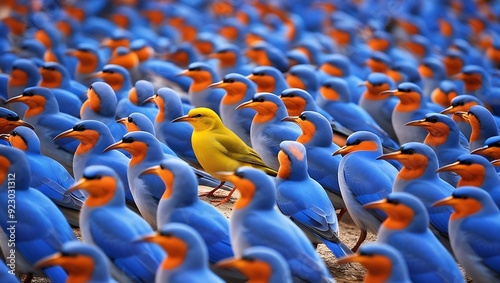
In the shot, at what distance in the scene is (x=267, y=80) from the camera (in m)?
9.87

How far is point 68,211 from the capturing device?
6.51m

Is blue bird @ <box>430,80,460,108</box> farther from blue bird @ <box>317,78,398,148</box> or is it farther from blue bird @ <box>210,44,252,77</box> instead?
blue bird @ <box>210,44,252,77</box>

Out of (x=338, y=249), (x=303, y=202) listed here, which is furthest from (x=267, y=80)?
(x=338, y=249)

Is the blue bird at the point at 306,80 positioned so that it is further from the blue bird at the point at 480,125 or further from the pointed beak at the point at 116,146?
the pointed beak at the point at 116,146

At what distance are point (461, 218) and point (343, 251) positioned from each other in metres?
0.81

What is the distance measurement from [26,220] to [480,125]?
4.34 m

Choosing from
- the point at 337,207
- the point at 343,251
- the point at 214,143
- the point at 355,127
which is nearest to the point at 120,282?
the point at 343,251

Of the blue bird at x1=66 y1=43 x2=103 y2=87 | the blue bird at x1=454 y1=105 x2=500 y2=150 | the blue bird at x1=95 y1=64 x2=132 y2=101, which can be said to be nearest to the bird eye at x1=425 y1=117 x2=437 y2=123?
the blue bird at x1=454 y1=105 x2=500 y2=150

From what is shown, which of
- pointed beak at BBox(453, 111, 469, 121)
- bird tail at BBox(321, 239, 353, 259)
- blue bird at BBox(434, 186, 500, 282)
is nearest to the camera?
blue bird at BBox(434, 186, 500, 282)

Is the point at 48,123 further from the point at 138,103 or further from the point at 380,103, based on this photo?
the point at 380,103

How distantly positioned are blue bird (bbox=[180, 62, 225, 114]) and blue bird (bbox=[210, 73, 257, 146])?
733 mm

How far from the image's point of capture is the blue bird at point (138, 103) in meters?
8.60

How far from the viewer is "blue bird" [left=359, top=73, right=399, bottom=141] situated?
10.4 m

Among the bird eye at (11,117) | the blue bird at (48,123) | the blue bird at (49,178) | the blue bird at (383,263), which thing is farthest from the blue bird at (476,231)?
the bird eye at (11,117)
